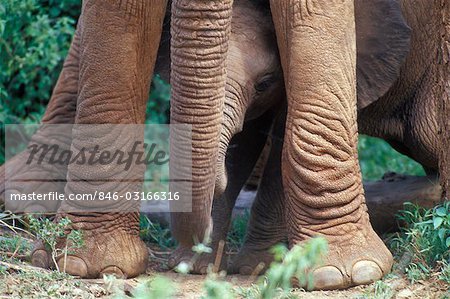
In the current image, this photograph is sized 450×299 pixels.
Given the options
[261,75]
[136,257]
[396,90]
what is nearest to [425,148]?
[396,90]

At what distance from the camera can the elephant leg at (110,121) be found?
15.2ft

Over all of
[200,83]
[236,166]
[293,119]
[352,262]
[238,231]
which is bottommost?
[238,231]

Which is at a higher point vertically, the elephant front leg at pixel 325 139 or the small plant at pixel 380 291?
the elephant front leg at pixel 325 139

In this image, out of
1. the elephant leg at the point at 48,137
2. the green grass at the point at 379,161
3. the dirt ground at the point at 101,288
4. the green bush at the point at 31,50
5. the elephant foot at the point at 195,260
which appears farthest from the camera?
the green grass at the point at 379,161

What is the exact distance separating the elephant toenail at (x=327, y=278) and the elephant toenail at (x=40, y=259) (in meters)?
1.07

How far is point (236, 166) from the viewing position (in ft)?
18.7

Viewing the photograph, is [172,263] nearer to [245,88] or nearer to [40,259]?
[40,259]

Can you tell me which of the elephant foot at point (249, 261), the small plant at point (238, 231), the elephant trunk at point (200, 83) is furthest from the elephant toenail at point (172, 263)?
the elephant trunk at point (200, 83)

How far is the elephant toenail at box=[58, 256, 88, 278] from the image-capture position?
4.66 m

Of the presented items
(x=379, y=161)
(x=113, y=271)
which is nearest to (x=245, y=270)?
(x=113, y=271)

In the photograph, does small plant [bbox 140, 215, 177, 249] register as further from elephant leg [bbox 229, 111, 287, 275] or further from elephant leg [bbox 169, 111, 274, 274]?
elephant leg [bbox 229, 111, 287, 275]

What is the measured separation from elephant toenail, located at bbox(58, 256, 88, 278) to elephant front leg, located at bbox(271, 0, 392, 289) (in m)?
0.83

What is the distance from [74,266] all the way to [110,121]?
579mm

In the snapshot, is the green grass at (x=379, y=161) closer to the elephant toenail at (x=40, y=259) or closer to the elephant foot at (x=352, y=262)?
the elephant foot at (x=352, y=262)
